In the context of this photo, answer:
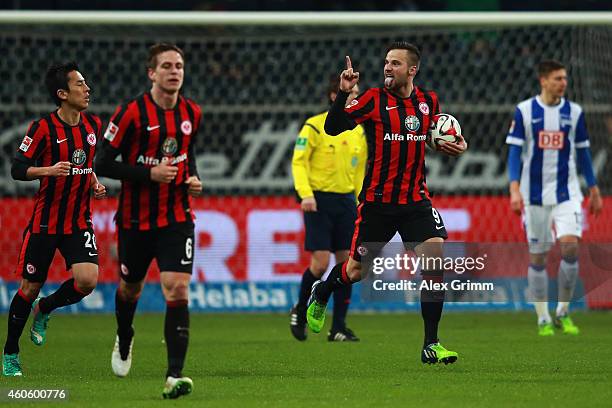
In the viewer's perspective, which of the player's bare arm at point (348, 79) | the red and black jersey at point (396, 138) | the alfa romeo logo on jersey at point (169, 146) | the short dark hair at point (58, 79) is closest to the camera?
the alfa romeo logo on jersey at point (169, 146)

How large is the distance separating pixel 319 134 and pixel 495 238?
3.99 metres

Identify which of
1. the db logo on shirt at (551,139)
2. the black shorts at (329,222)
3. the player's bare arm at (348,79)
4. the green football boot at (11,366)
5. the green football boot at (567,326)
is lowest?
the green football boot at (567,326)

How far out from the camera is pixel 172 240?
6398 mm

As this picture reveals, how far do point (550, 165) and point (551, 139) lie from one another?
233mm

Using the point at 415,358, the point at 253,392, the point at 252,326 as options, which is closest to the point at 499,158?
the point at 252,326

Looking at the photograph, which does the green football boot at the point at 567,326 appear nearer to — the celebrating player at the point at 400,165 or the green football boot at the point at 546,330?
the green football boot at the point at 546,330

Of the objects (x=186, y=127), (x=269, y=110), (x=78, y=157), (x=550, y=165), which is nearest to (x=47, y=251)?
(x=78, y=157)

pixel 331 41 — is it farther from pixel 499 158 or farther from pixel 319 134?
pixel 319 134

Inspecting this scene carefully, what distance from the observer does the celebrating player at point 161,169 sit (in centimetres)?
630

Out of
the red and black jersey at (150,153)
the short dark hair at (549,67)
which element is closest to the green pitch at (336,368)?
the red and black jersey at (150,153)

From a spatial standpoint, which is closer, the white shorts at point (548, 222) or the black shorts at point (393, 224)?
the black shorts at point (393, 224)

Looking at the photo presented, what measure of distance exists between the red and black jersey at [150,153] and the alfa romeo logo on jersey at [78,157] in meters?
1.37

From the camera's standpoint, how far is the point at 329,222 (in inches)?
403

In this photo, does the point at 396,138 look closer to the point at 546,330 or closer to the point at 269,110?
the point at 546,330
